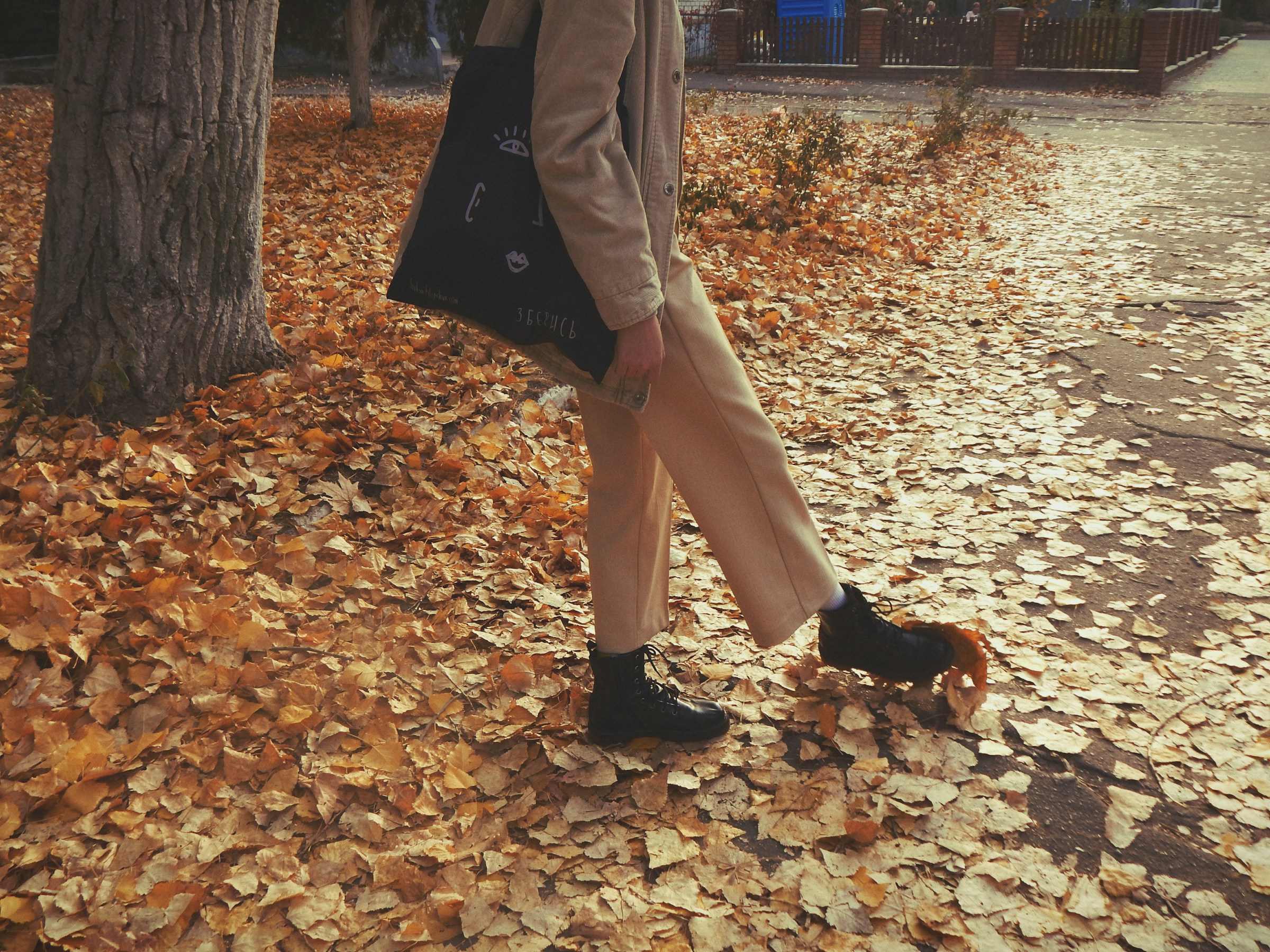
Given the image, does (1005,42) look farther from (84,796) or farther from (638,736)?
(84,796)

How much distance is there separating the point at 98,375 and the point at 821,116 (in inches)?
335

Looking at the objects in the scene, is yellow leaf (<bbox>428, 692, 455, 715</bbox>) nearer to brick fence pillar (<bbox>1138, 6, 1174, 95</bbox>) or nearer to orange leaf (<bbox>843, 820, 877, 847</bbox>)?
orange leaf (<bbox>843, 820, 877, 847</bbox>)

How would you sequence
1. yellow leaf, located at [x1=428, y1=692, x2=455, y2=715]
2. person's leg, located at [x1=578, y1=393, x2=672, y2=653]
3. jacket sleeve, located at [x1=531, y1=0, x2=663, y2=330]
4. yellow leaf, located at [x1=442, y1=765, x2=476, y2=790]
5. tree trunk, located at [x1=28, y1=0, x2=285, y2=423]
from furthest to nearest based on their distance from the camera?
1. tree trunk, located at [x1=28, y1=0, x2=285, y2=423]
2. yellow leaf, located at [x1=428, y1=692, x2=455, y2=715]
3. yellow leaf, located at [x1=442, y1=765, x2=476, y2=790]
4. person's leg, located at [x1=578, y1=393, x2=672, y2=653]
5. jacket sleeve, located at [x1=531, y1=0, x2=663, y2=330]

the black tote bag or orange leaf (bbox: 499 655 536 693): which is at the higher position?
the black tote bag

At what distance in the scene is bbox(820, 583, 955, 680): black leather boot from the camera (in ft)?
7.30

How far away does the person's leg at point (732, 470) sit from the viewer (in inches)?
72.2

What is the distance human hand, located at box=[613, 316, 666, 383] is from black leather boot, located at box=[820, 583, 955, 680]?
0.86 m

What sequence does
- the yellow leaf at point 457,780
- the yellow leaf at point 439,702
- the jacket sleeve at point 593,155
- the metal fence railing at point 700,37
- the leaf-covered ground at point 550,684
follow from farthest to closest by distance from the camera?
the metal fence railing at point 700,37 < the yellow leaf at point 439,702 < the yellow leaf at point 457,780 < the leaf-covered ground at point 550,684 < the jacket sleeve at point 593,155

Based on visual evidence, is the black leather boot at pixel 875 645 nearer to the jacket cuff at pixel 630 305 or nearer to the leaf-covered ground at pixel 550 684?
the leaf-covered ground at pixel 550 684

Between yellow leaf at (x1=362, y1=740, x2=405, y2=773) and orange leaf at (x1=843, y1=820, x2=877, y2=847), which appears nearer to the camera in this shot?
orange leaf at (x1=843, y1=820, x2=877, y2=847)

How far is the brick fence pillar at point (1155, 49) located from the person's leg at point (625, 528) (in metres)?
18.0

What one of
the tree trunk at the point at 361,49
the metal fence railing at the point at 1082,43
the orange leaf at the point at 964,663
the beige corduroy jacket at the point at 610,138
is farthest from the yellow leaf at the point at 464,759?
the metal fence railing at the point at 1082,43

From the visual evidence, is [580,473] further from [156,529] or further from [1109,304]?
[1109,304]

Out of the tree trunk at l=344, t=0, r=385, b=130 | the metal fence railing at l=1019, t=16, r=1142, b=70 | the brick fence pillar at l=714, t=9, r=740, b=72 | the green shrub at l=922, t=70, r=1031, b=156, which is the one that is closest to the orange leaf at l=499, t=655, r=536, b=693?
the green shrub at l=922, t=70, r=1031, b=156
